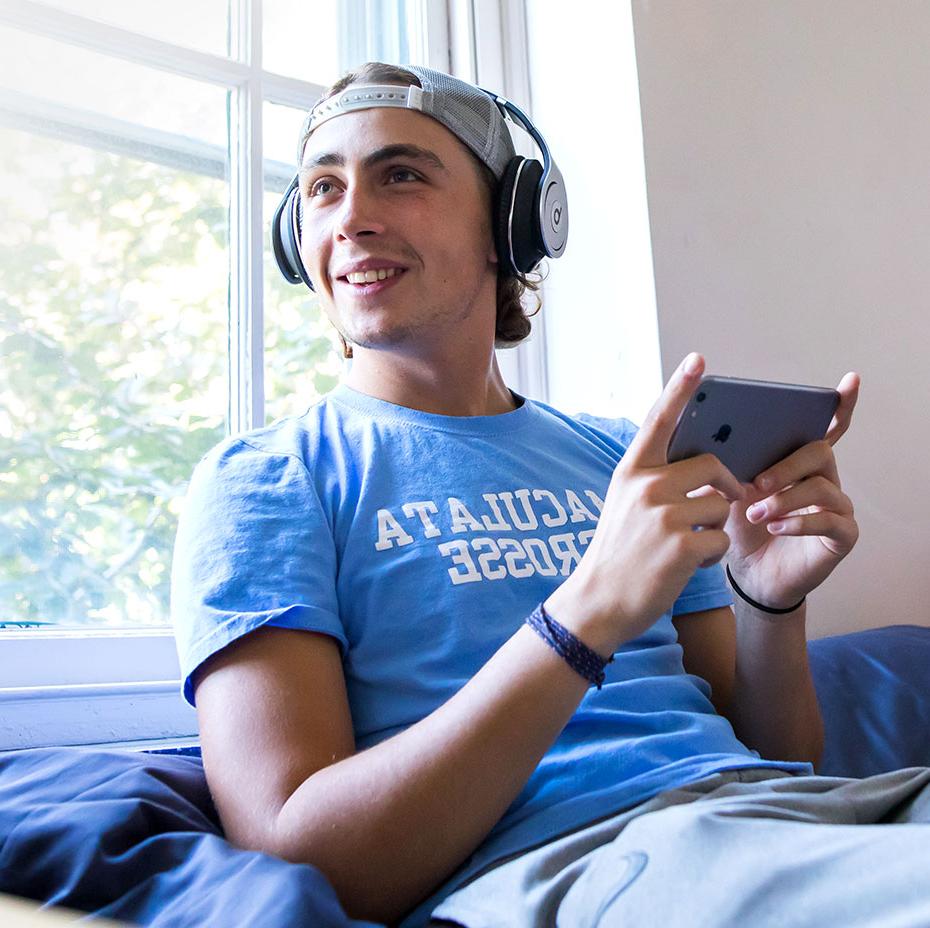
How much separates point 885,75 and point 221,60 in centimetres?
122

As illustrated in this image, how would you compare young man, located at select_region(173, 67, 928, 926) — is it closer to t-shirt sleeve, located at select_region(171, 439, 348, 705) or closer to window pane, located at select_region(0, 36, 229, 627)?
t-shirt sleeve, located at select_region(171, 439, 348, 705)

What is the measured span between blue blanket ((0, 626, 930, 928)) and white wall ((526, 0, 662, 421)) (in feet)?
3.13

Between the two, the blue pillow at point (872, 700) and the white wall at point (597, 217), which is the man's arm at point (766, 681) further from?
the white wall at point (597, 217)

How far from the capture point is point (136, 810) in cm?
79

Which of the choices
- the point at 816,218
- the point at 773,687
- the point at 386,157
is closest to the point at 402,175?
the point at 386,157

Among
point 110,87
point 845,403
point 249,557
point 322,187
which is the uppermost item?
point 110,87

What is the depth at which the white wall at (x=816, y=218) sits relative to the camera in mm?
1723

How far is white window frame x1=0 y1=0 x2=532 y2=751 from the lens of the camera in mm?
1326

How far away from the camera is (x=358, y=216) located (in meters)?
1.20

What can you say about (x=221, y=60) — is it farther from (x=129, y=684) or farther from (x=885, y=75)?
(x=885, y=75)

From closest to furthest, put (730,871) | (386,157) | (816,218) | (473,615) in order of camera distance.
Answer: (730,871) → (473,615) → (386,157) → (816,218)

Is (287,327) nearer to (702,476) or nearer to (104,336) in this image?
(104,336)

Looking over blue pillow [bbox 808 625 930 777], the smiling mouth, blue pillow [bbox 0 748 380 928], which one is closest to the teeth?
the smiling mouth

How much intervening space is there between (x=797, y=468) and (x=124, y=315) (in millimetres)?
965
